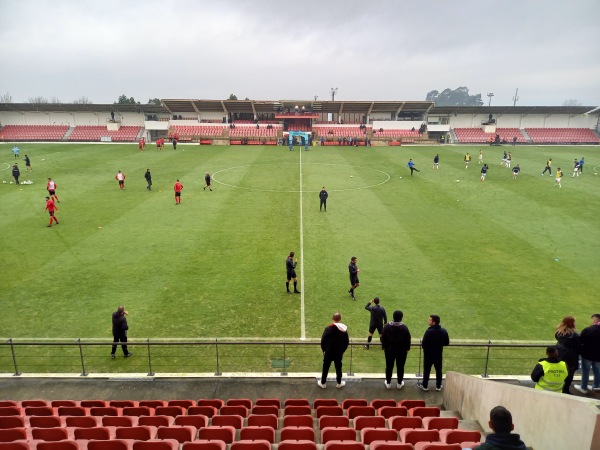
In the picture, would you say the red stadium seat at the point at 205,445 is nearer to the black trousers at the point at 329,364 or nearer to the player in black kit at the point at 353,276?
the black trousers at the point at 329,364

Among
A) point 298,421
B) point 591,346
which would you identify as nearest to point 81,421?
point 298,421

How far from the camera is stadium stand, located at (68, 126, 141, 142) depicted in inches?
2645

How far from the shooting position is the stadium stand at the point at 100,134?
67188 mm

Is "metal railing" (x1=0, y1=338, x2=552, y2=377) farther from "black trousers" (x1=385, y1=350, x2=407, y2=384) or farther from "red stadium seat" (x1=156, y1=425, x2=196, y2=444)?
"red stadium seat" (x1=156, y1=425, x2=196, y2=444)

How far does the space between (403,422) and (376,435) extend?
846 mm

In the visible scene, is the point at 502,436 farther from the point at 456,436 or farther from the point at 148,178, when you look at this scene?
the point at 148,178

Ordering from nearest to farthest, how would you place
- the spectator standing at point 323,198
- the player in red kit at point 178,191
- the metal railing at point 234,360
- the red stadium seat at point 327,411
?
the red stadium seat at point 327,411 → the metal railing at point 234,360 → the spectator standing at point 323,198 → the player in red kit at point 178,191

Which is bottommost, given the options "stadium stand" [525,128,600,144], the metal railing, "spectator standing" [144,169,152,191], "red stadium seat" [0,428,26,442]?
the metal railing

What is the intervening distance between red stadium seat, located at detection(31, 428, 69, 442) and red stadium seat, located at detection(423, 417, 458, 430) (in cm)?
544

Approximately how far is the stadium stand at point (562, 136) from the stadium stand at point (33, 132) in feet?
261

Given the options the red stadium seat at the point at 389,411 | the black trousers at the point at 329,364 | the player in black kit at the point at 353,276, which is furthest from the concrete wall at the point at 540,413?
the player in black kit at the point at 353,276

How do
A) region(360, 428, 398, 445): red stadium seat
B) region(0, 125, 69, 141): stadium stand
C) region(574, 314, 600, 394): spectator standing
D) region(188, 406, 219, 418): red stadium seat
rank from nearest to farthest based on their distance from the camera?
region(360, 428, 398, 445): red stadium seat < region(188, 406, 219, 418): red stadium seat < region(574, 314, 600, 394): spectator standing < region(0, 125, 69, 141): stadium stand

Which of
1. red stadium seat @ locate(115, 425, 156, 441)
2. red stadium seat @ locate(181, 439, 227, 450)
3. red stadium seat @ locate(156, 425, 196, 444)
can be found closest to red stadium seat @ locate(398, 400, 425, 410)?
red stadium seat @ locate(181, 439, 227, 450)

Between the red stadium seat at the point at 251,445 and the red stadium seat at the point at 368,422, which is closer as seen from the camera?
the red stadium seat at the point at 251,445
